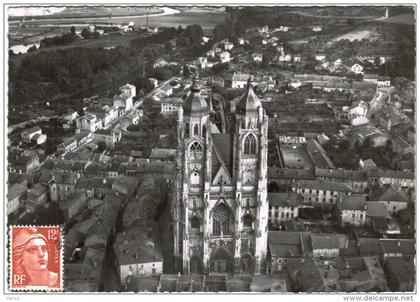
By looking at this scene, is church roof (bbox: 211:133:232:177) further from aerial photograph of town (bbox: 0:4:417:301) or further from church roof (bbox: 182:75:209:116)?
church roof (bbox: 182:75:209:116)

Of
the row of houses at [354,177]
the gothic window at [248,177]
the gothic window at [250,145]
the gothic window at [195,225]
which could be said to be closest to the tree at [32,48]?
the row of houses at [354,177]

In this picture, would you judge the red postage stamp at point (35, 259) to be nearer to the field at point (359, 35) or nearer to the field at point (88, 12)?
the field at point (88, 12)

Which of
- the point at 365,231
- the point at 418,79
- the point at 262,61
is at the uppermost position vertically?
the point at 418,79

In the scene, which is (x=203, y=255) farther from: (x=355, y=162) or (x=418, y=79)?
(x=355, y=162)

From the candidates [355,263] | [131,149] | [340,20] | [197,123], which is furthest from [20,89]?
[355,263]

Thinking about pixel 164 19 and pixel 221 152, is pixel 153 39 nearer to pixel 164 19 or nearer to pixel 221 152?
pixel 164 19

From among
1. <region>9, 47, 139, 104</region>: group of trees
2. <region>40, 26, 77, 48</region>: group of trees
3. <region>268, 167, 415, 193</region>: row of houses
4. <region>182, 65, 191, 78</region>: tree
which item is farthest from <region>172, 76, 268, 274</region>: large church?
<region>182, 65, 191, 78</region>: tree
